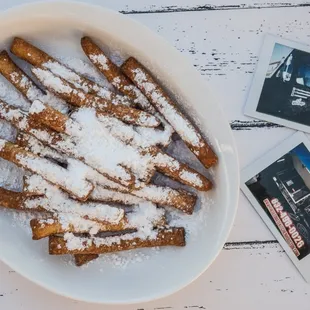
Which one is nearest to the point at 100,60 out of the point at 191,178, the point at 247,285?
the point at 191,178

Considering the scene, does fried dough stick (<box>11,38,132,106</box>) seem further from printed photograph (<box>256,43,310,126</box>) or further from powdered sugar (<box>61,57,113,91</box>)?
printed photograph (<box>256,43,310,126</box>)

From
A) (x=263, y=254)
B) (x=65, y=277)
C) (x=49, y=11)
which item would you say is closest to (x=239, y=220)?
(x=263, y=254)

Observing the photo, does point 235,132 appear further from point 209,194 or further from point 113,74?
point 113,74

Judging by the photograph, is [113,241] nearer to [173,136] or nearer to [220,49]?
[173,136]

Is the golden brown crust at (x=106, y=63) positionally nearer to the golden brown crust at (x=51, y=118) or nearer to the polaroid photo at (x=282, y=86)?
the golden brown crust at (x=51, y=118)

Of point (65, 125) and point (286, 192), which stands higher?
point (65, 125)

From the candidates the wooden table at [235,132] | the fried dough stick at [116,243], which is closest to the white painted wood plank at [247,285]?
the wooden table at [235,132]

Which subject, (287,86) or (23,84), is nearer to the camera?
(23,84)
